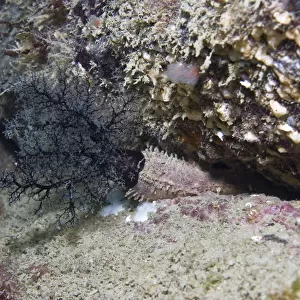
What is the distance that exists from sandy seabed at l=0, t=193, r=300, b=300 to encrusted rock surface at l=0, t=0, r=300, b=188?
613 mm

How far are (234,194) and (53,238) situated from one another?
218 centimetres

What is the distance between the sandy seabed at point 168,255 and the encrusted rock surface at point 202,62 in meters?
0.61

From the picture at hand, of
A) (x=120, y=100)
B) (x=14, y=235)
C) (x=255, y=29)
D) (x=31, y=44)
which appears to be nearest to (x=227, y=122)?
(x=255, y=29)

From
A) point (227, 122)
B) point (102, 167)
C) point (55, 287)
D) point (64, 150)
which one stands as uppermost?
point (227, 122)

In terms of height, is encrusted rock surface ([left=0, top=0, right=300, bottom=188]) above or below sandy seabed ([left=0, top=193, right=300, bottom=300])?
above

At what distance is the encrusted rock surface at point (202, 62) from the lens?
7.25 feet

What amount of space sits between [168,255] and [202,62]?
1671 mm

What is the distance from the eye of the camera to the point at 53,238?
3.63 meters

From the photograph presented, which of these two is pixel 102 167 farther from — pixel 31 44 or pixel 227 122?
pixel 31 44

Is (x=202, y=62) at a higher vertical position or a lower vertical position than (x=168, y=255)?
higher

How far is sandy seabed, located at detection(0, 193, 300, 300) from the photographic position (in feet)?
7.02

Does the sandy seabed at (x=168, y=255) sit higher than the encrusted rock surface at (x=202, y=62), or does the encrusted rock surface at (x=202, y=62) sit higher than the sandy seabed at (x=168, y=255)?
the encrusted rock surface at (x=202, y=62)

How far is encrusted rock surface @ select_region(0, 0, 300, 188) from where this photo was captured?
2.21m

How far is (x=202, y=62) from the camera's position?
8.46 ft
